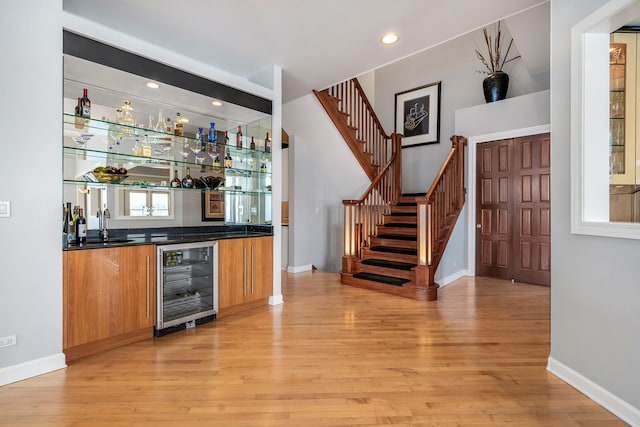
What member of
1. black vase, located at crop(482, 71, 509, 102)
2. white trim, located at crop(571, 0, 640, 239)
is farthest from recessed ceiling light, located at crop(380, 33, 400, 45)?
black vase, located at crop(482, 71, 509, 102)

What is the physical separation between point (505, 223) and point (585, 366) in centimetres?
350

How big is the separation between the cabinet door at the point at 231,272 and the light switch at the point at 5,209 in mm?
1596

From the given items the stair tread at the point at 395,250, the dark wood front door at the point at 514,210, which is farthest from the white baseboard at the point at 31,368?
the dark wood front door at the point at 514,210

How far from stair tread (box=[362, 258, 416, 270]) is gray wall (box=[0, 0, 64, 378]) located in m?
3.74

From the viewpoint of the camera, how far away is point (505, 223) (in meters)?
5.07

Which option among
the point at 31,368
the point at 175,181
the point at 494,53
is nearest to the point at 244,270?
the point at 175,181

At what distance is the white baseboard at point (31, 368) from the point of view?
204cm

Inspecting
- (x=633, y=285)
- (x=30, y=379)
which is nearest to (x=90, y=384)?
(x=30, y=379)

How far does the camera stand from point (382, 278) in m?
4.49

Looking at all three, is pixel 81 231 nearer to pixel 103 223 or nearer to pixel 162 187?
pixel 103 223

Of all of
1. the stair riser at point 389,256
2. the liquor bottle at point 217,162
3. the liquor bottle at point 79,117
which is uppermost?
the liquor bottle at point 79,117

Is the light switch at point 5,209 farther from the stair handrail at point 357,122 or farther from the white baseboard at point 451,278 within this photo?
the white baseboard at point 451,278

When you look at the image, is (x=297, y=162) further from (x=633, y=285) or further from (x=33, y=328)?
(x=633, y=285)

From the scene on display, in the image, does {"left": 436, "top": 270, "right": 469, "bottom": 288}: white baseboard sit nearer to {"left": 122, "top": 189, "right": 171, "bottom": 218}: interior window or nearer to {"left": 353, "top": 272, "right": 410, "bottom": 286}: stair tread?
{"left": 353, "top": 272, "right": 410, "bottom": 286}: stair tread
